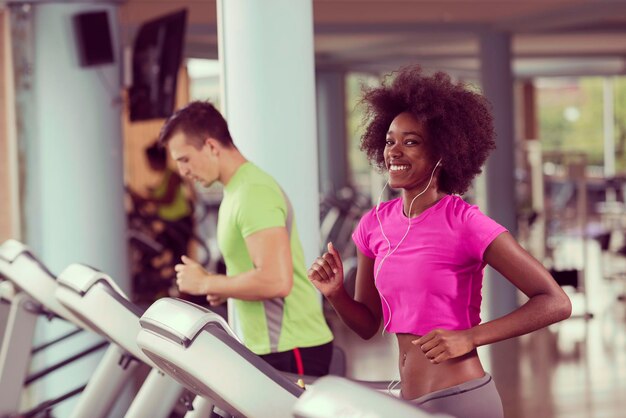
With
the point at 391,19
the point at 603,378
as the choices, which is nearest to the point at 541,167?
the point at 391,19

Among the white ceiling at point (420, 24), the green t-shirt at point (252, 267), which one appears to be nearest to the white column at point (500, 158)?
the white ceiling at point (420, 24)

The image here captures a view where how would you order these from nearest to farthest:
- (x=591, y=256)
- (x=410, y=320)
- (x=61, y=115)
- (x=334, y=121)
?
(x=410, y=320)
(x=61, y=115)
(x=591, y=256)
(x=334, y=121)

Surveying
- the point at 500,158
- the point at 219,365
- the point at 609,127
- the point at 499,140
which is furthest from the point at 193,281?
the point at 609,127

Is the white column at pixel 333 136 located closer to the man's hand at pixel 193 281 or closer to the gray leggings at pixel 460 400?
the man's hand at pixel 193 281

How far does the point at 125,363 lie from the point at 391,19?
637 cm

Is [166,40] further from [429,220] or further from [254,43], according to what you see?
[429,220]

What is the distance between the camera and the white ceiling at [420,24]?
27.1 feet

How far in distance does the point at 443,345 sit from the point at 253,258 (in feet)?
2.92

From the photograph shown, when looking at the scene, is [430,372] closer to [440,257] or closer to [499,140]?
[440,257]

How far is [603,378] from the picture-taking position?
6.13 m

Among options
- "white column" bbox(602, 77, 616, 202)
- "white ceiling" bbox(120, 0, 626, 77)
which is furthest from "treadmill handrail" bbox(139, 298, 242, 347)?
"white column" bbox(602, 77, 616, 202)

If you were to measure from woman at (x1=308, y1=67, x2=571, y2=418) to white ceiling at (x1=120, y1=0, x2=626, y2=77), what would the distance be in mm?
3875

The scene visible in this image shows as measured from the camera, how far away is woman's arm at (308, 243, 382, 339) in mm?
2309

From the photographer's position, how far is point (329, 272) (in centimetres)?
231
